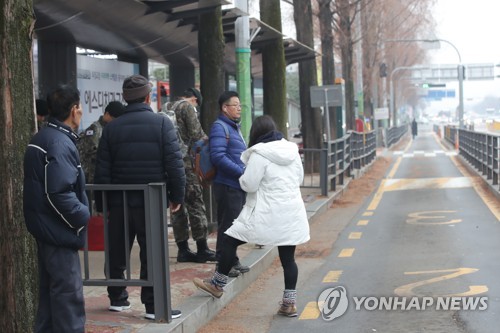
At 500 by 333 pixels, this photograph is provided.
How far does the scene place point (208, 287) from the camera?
792cm

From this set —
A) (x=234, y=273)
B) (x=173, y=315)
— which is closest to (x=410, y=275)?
(x=234, y=273)

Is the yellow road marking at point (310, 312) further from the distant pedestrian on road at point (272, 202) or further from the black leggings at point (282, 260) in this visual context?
→ the black leggings at point (282, 260)

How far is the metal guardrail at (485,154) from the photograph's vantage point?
21.1 m

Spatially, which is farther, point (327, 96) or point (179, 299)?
point (327, 96)

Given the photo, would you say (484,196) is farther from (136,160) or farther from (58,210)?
(58,210)

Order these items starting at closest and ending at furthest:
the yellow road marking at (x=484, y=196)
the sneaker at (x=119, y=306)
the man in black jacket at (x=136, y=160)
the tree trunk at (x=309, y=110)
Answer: the man in black jacket at (x=136, y=160) < the sneaker at (x=119, y=306) < the yellow road marking at (x=484, y=196) < the tree trunk at (x=309, y=110)

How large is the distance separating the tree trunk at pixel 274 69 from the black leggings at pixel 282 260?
40.3 feet

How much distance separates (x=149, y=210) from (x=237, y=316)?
185 cm

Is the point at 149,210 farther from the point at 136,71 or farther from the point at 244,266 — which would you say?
the point at 136,71

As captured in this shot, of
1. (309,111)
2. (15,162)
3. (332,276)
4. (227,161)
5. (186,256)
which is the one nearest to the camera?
(15,162)

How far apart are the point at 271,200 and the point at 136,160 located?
1222 millimetres

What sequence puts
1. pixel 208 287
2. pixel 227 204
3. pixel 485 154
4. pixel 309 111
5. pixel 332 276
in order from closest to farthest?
1. pixel 208 287
2. pixel 227 204
3. pixel 332 276
4. pixel 485 154
5. pixel 309 111

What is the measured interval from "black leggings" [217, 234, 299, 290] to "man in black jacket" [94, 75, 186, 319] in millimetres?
931

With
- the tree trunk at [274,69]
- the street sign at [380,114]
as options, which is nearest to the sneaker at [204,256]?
the tree trunk at [274,69]
